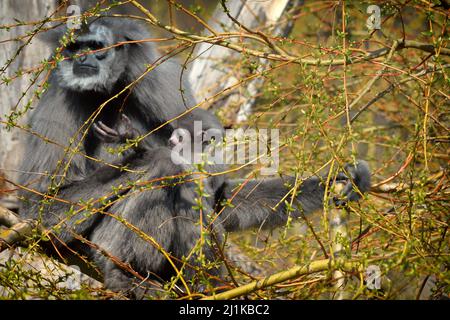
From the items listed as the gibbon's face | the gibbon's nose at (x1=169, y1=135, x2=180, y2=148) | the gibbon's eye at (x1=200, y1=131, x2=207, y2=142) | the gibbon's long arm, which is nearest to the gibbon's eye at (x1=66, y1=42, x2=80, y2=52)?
the gibbon's face

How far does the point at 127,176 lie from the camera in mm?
5215

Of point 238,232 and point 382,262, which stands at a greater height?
point 382,262

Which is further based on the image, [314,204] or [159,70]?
[159,70]

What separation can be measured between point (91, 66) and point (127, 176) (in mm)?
1113

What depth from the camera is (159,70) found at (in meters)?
5.97

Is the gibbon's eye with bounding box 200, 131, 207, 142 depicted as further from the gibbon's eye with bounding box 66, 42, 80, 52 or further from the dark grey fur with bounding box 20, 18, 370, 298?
the gibbon's eye with bounding box 66, 42, 80, 52

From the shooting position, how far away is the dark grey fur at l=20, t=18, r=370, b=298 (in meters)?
4.97

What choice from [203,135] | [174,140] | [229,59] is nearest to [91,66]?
[174,140]

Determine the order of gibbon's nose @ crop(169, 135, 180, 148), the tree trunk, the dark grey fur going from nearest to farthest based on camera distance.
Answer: the dark grey fur → gibbon's nose @ crop(169, 135, 180, 148) → the tree trunk
